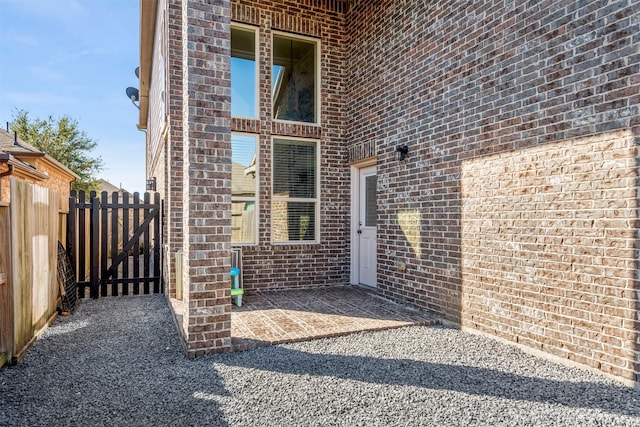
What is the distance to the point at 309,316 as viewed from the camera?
4.66 meters

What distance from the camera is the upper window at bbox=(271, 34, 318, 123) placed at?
21.4 ft

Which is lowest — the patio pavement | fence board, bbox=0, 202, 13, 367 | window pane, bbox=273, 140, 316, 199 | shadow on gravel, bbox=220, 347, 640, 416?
shadow on gravel, bbox=220, 347, 640, 416

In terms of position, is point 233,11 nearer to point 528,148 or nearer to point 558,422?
point 528,148

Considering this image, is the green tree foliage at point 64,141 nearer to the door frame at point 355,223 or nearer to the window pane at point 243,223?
the window pane at point 243,223

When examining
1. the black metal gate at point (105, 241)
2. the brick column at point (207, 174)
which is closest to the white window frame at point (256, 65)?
the black metal gate at point (105, 241)

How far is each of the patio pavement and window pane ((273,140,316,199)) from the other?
1.77 m

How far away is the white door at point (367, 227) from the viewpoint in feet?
20.9

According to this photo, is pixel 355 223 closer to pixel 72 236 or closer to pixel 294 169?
pixel 294 169

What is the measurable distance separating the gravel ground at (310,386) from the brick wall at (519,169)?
1.61 feet

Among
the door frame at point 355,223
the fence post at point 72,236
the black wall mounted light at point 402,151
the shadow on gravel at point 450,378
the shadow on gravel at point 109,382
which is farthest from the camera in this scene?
the door frame at point 355,223

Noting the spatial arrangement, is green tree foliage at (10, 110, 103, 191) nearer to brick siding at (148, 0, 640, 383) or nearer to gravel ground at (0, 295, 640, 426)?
brick siding at (148, 0, 640, 383)

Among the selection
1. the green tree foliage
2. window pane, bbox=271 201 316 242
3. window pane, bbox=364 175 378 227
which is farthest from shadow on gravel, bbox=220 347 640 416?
the green tree foliage

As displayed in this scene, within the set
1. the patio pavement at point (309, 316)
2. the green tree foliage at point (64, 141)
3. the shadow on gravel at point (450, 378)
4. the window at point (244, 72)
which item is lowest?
the shadow on gravel at point (450, 378)

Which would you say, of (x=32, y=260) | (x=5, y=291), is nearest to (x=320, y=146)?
(x=32, y=260)
